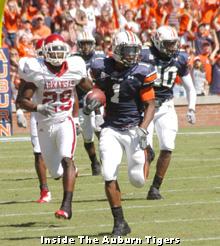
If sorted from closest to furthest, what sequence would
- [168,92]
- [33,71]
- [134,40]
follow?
[134,40] < [33,71] < [168,92]

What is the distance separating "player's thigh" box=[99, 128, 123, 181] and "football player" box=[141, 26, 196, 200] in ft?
6.71

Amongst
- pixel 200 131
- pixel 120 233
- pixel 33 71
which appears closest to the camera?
pixel 120 233

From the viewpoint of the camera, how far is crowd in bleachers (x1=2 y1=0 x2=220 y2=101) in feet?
63.8

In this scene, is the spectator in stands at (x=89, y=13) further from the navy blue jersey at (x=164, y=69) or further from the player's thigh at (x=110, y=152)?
the player's thigh at (x=110, y=152)

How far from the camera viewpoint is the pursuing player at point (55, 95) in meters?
9.20

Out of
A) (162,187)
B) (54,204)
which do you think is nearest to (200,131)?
(162,187)

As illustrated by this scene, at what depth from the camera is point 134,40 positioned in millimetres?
8539

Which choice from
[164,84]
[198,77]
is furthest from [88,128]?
[198,77]

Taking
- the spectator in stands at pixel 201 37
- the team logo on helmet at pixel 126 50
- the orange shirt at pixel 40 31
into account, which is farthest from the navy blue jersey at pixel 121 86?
the spectator in stands at pixel 201 37

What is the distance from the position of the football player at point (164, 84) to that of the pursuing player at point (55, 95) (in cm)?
142

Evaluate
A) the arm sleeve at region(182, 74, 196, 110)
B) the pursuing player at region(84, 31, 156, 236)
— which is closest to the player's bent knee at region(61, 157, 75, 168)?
the pursuing player at region(84, 31, 156, 236)

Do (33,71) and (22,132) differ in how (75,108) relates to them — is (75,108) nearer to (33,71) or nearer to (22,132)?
(33,71)

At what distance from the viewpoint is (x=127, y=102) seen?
8.70 meters

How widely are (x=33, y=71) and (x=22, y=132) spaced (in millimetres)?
10221
